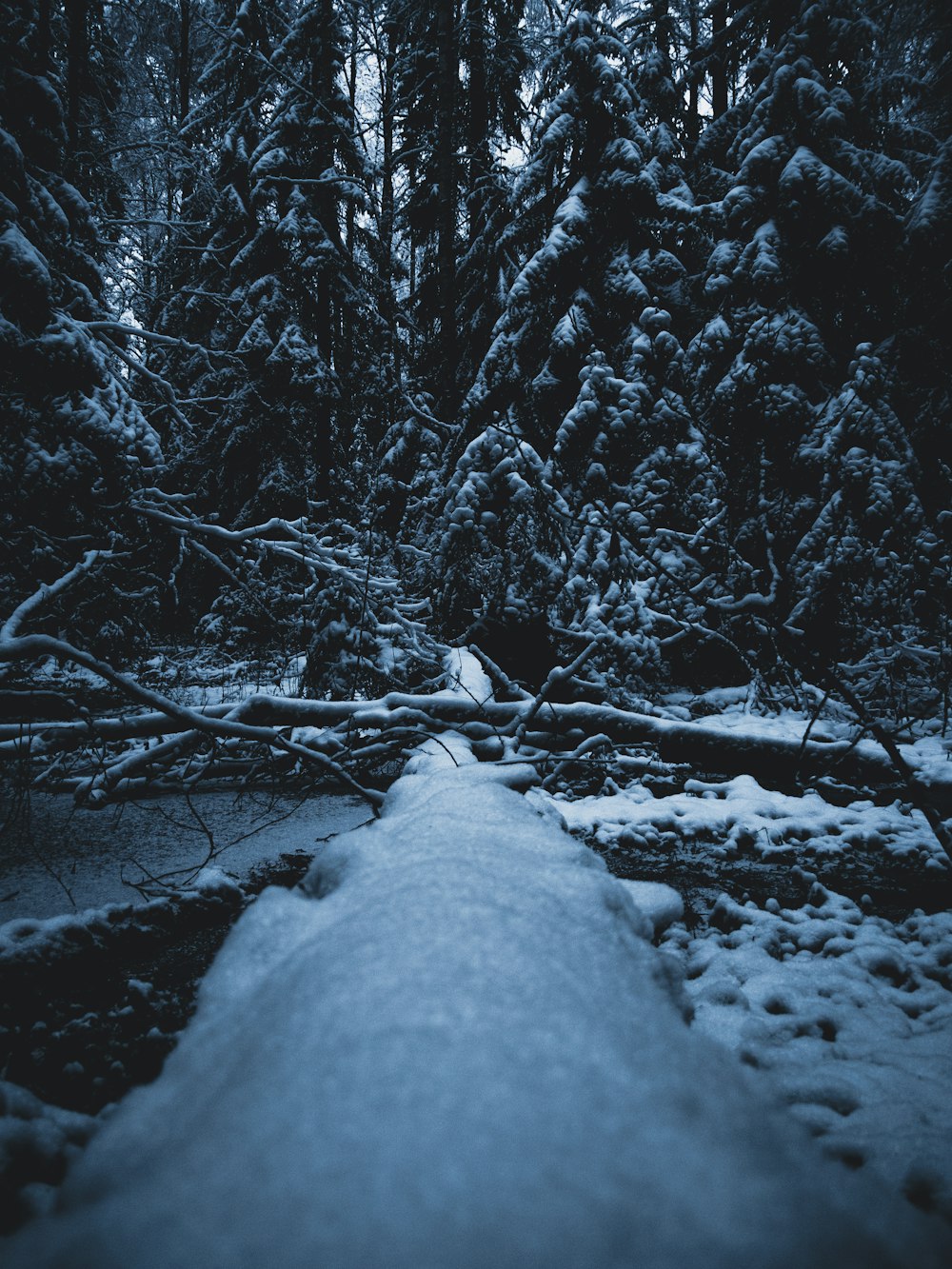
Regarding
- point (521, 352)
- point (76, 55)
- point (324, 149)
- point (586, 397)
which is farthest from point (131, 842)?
point (324, 149)

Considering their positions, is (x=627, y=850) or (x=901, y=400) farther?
(x=901, y=400)

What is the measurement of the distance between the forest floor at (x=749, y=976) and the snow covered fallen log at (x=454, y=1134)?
718mm

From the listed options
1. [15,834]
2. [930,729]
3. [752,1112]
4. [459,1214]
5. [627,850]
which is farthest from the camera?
[930,729]

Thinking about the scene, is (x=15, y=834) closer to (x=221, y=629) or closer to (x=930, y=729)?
(x=221, y=629)

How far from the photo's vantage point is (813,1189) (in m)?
0.83

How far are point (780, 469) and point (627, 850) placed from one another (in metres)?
5.23

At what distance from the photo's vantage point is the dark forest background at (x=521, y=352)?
534 cm

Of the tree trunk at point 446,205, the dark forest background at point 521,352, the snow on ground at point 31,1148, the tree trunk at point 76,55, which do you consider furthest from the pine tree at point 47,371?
the tree trunk at point 446,205

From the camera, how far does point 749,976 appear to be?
2695 millimetres

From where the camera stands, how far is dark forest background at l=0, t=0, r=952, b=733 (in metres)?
5.34

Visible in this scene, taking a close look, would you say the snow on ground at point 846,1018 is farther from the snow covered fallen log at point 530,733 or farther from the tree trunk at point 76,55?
the tree trunk at point 76,55

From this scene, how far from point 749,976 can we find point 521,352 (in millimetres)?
8224

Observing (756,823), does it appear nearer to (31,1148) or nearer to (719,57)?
(31,1148)

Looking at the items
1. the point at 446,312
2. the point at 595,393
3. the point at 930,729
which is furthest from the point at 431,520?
the point at 930,729
